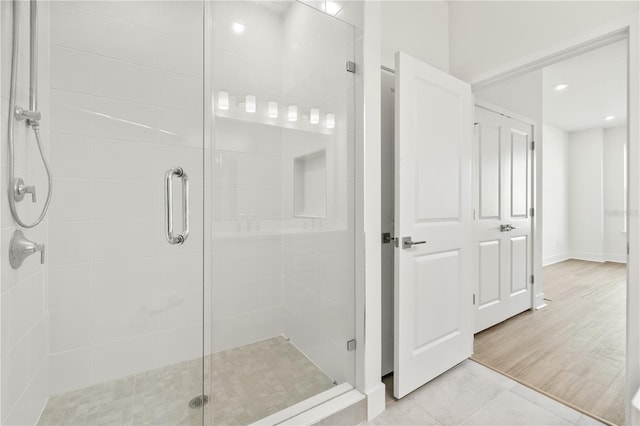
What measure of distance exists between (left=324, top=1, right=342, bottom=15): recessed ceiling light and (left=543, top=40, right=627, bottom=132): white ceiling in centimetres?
232

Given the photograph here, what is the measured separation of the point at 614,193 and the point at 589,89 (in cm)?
277

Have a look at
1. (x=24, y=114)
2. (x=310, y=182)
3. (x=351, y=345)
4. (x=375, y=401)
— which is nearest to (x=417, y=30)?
(x=310, y=182)

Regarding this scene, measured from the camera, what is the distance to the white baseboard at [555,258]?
17.7ft

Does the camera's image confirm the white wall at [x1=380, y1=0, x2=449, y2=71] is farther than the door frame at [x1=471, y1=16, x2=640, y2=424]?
Yes

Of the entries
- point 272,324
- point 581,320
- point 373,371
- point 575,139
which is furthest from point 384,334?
point 575,139

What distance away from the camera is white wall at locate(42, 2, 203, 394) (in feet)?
5.24

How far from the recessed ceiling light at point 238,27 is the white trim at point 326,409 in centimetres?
207

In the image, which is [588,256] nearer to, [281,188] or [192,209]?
[281,188]

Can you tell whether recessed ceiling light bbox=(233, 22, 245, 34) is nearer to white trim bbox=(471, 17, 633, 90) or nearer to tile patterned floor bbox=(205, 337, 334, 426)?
white trim bbox=(471, 17, 633, 90)

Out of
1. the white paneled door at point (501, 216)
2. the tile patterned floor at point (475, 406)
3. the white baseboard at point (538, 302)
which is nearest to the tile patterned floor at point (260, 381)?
the tile patterned floor at point (475, 406)

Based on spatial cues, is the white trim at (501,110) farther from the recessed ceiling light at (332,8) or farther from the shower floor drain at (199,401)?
the shower floor drain at (199,401)

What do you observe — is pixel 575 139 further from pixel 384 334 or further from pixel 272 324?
pixel 272 324

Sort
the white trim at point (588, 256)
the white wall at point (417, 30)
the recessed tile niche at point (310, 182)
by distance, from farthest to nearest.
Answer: the white trim at point (588, 256) < the white wall at point (417, 30) < the recessed tile niche at point (310, 182)

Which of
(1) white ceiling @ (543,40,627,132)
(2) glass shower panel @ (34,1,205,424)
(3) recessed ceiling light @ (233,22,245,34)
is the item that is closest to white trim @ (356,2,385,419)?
(3) recessed ceiling light @ (233,22,245,34)
